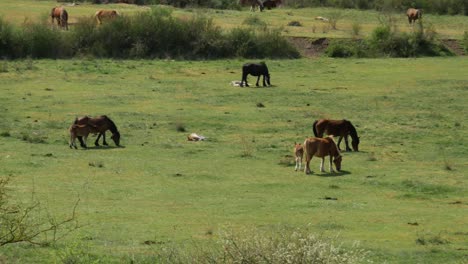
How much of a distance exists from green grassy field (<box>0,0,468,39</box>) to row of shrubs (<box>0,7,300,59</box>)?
11.7ft

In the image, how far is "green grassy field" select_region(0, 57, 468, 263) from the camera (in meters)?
19.4

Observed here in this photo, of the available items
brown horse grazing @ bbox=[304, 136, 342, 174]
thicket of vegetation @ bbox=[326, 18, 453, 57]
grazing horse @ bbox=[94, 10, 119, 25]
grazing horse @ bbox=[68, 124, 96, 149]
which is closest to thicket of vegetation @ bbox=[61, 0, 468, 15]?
grazing horse @ bbox=[94, 10, 119, 25]

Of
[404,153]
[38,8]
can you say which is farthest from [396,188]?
[38,8]

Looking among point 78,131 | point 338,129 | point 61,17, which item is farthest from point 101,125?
point 61,17

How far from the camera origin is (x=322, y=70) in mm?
51156

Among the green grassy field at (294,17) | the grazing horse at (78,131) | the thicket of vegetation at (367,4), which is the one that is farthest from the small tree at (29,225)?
the thicket of vegetation at (367,4)

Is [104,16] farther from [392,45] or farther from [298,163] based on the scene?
[298,163]

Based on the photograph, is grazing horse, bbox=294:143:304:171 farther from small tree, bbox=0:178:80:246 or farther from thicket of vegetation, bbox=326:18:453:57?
thicket of vegetation, bbox=326:18:453:57

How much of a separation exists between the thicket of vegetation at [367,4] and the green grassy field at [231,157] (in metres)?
29.1

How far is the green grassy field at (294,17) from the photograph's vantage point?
62.9 metres

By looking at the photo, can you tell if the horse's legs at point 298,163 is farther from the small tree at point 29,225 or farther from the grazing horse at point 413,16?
the grazing horse at point 413,16

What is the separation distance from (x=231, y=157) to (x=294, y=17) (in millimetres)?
45623

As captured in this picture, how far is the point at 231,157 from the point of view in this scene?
28.6 meters

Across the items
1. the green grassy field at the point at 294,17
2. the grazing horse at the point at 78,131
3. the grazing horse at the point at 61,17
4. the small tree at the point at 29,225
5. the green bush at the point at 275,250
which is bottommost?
the green grassy field at the point at 294,17
